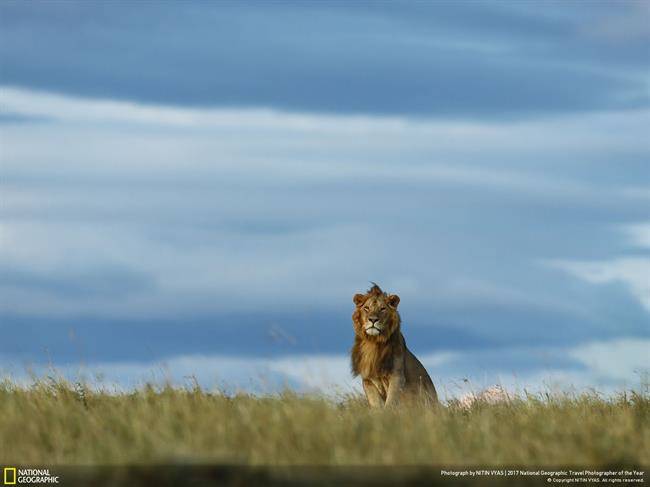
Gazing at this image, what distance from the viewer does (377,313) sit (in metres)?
16.4

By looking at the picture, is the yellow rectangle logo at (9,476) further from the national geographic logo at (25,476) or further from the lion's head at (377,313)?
the lion's head at (377,313)

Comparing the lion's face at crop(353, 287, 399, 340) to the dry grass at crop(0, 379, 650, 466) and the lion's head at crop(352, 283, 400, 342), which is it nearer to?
the lion's head at crop(352, 283, 400, 342)

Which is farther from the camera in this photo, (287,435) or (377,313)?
(377,313)

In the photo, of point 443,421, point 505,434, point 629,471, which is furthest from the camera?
point 443,421

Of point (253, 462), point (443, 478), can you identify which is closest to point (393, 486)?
point (443, 478)

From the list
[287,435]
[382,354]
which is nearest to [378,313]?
[382,354]

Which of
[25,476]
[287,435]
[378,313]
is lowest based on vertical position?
[25,476]

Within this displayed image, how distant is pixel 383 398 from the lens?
17.0 metres

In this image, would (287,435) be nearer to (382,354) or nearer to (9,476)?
(9,476)

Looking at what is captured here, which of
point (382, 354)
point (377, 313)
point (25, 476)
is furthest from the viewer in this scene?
point (382, 354)

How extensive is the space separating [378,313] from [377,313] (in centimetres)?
2

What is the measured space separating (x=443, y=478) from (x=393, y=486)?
0.60 metres

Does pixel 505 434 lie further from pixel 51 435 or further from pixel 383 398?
pixel 51 435

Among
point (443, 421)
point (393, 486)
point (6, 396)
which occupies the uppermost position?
point (6, 396)
